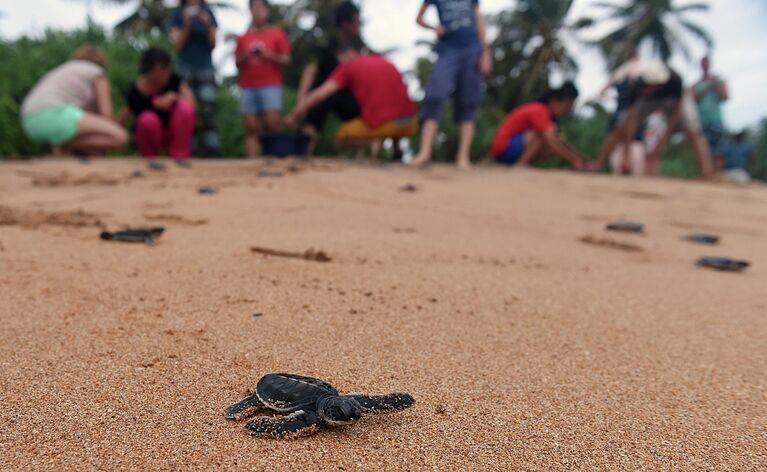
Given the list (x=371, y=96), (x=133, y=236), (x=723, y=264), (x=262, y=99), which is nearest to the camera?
(x=133, y=236)

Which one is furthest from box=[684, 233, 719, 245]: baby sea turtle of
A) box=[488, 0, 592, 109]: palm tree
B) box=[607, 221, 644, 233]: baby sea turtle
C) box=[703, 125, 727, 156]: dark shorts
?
box=[488, 0, 592, 109]: palm tree

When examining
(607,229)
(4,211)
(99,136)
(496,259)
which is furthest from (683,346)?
(99,136)

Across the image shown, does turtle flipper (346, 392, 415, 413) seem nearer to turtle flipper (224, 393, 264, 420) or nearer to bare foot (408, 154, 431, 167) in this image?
turtle flipper (224, 393, 264, 420)

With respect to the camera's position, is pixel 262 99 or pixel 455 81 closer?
pixel 455 81

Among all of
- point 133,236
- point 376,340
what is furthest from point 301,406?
point 133,236

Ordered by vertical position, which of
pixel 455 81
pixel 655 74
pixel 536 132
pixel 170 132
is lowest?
pixel 170 132

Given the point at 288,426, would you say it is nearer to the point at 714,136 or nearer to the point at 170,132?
the point at 170,132

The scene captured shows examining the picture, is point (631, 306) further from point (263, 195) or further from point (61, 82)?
point (61, 82)
